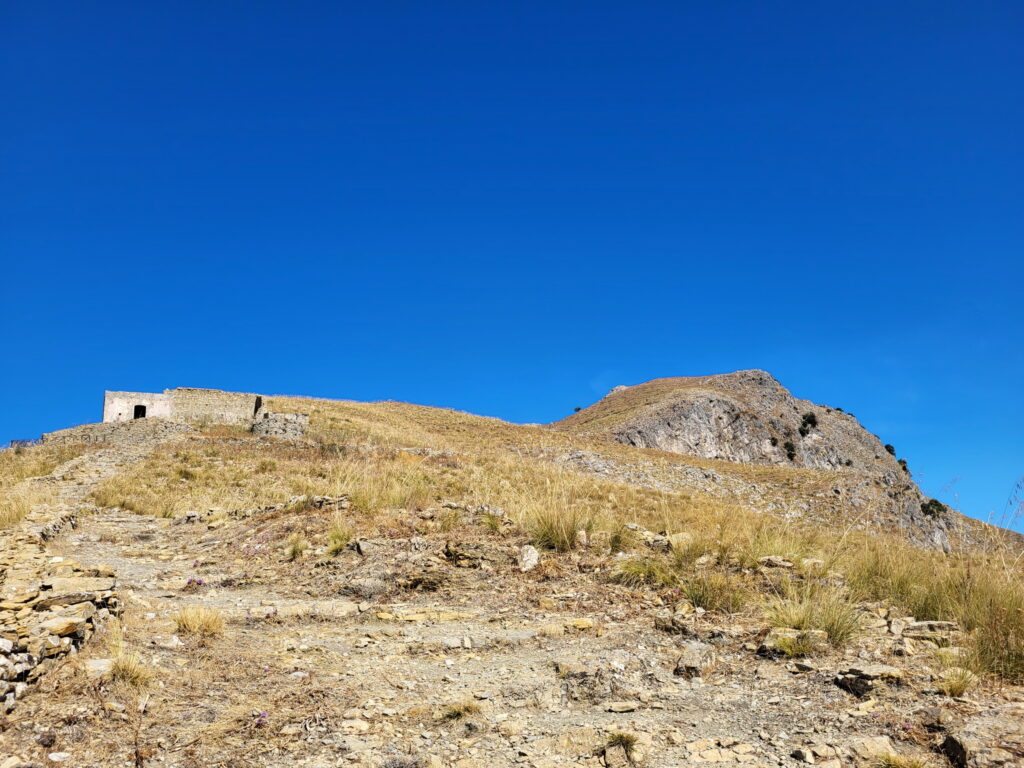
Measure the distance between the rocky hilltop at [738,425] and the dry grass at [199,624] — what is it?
168 ft

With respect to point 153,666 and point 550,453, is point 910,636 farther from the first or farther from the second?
point 550,453

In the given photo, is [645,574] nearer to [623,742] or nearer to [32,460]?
[623,742]

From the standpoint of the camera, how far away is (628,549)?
853 cm

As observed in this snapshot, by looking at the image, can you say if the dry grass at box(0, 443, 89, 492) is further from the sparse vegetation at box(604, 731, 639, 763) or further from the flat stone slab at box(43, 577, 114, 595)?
the sparse vegetation at box(604, 731, 639, 763)

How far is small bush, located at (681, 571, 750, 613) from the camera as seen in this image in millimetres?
6473

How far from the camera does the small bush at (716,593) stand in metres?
6.47

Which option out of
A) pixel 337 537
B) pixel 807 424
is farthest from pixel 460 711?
pixel 807 424

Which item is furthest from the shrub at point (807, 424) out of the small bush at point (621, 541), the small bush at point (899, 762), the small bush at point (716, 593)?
the small bush at point (899, 762)

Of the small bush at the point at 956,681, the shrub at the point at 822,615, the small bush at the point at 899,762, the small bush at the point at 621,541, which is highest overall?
the small bush at the point at 621,541

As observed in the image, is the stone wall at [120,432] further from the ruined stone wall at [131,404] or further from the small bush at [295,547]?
the small bush at [295,547]

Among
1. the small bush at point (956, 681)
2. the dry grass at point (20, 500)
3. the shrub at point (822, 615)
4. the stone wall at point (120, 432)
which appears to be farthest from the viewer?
the stone wall at point (120, 432)

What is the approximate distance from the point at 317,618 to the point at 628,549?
4.07m

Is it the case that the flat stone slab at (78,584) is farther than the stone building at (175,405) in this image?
No

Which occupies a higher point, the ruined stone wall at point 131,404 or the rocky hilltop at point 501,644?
the ruined stone wall at point 131,404
